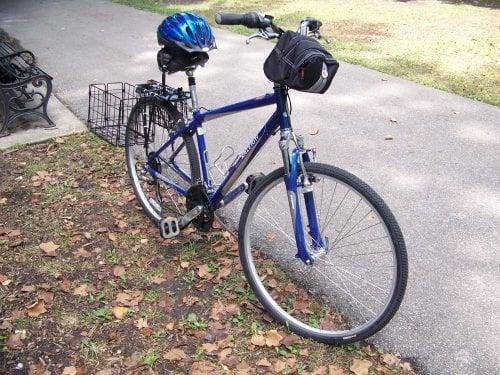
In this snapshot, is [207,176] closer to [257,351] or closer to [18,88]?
[257,351]

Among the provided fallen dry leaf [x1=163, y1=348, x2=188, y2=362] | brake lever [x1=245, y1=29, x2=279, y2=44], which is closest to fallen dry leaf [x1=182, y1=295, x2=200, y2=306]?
fallen dry leaf [x1=163, y1=348, x2=188, y2=362]

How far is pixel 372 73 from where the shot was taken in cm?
695

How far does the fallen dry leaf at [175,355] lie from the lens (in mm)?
2629

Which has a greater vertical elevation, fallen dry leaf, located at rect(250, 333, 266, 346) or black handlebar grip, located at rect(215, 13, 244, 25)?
black handlebar grip, located at rect(215, 13, 244, 25)

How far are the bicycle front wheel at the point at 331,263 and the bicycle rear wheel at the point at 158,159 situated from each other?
2.00ft

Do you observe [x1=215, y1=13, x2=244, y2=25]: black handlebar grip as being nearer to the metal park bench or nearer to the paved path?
the paved path

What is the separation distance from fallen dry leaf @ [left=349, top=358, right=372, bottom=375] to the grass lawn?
434cm

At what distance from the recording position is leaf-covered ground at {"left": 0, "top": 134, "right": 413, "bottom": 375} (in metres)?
2.61

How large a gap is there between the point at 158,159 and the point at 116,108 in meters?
2.22

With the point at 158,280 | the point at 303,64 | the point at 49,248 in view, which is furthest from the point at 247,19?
the point at 49,248

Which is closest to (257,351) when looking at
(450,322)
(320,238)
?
(320,238)

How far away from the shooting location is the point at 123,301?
9.97 feet

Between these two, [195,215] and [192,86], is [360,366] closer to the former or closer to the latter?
[195,215]

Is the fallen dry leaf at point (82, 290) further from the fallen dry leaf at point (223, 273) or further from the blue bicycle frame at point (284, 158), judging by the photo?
the blue bicycle frame at point (284, 158)
